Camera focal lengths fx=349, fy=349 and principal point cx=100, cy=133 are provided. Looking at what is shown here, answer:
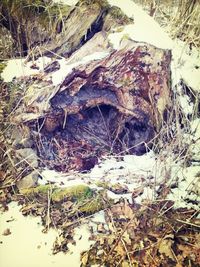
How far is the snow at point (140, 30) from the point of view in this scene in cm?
202

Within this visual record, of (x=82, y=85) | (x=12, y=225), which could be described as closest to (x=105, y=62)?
(x=82, y=85)

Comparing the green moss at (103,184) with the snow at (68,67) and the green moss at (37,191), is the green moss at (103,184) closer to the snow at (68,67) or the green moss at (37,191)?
the green moss at (37,191)

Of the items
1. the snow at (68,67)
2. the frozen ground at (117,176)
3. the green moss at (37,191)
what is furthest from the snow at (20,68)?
the green moss at (37,191)

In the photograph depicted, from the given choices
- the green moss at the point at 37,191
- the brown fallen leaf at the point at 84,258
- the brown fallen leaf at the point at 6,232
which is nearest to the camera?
the brown fallen leaf at the point at 84,258

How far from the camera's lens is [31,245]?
5.33 ft

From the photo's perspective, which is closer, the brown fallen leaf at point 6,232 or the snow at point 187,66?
the brown fallen leaf at point 6,232

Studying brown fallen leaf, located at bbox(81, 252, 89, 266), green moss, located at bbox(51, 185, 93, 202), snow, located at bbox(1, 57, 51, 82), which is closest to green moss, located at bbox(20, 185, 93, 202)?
green moss, located at bbox(51, 185, 93, 202)

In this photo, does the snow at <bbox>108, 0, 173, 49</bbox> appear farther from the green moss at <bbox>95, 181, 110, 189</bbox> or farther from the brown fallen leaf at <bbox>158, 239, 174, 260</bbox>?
the brown fallen leaf at <bbox>158, 239, 174, 260</bbox>

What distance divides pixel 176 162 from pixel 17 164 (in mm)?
847

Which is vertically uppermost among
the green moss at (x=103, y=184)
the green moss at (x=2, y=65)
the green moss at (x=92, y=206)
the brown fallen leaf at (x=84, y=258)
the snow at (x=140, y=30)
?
the snow at (x=140, y=30)

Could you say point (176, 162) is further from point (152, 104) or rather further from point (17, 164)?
point (17, 164)

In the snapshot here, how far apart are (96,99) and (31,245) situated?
0.87 metres

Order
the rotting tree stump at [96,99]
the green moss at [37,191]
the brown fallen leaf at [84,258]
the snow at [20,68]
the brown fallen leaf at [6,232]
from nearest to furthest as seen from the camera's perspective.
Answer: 1. the brown fallen leaf at [84,258]
2. the brown fallen leaf at [6,232]
3. the green moss at [37,191]
4. the rotting tree stump at [96,99]
5. the snow at [20,68]

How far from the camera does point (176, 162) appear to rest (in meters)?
1.86
